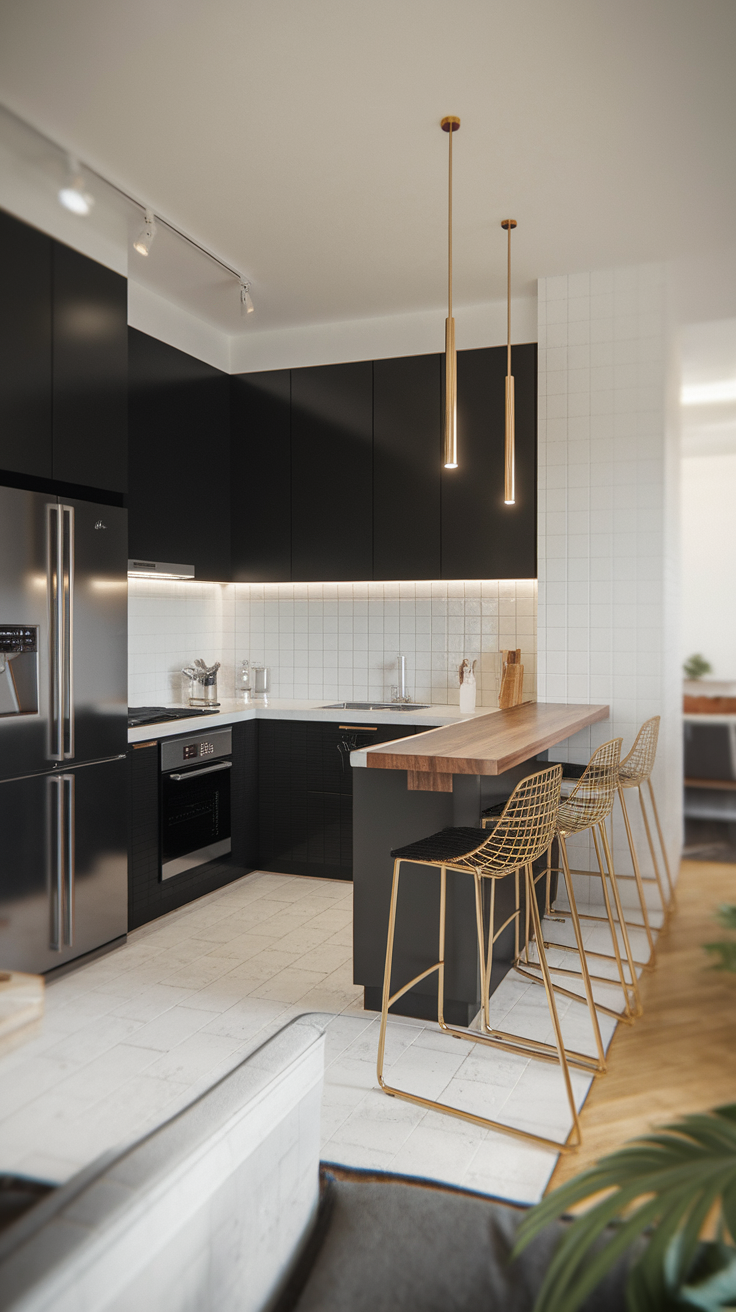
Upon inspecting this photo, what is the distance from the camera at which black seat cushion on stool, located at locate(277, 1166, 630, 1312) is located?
2.66 feet

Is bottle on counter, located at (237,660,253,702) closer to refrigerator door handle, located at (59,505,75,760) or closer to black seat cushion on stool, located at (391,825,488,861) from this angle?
refrigerator door handle, located at (59,505,75,760)

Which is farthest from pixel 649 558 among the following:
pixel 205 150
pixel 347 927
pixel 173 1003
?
pixel 173 1003

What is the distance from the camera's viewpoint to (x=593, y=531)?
3.64 meters

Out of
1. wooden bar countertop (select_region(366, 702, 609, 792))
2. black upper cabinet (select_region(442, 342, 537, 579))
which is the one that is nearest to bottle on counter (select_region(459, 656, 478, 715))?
black upper cabinet (select_region(442, 342, 537, 579))

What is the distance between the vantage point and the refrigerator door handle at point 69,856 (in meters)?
2.72

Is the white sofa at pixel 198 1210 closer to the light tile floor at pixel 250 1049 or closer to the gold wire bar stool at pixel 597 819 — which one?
the light tile floor at pixel 250 1049

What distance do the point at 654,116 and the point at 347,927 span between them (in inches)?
114

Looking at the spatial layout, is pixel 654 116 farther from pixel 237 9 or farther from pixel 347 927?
pixel 347 927

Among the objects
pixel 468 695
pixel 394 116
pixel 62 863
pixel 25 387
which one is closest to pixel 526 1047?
pixel 62 863

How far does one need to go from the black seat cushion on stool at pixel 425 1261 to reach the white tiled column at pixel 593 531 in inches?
105

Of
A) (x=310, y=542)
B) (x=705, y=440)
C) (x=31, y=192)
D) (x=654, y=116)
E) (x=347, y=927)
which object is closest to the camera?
(x=705, y=440)

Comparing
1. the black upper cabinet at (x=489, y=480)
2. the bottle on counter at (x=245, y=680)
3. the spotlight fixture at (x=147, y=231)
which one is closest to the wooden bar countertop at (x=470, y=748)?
the black upper cabinet at (x=489, y=480)

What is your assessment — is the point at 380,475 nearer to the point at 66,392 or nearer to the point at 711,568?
the point at 66,392

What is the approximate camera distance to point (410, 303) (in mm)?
3986
